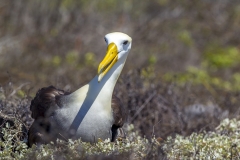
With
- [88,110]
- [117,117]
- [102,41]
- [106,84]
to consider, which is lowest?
[88,110]

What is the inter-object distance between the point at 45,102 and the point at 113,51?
29.8 inches

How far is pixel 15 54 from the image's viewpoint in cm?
1127

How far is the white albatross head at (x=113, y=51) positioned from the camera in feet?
18.0

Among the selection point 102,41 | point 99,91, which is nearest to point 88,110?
point 99,91

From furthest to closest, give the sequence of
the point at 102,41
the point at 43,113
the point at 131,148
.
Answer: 1. the point at 102,41
2. the point at 43,113
3. the point at 131,148

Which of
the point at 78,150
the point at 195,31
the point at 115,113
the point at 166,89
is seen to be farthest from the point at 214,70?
the point at 78,150

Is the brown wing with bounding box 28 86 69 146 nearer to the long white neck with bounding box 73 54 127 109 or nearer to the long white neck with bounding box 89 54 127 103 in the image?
the long white neck with bounding box 73 54 127 109

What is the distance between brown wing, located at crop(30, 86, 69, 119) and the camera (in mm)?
5684

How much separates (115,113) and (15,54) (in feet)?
18.9

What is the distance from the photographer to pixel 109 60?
5523 millimetres

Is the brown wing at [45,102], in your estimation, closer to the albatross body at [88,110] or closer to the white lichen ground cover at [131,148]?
the albatross body at [88,110]

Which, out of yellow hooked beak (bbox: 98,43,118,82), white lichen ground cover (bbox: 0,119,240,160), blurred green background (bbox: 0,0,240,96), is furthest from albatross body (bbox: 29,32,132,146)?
blurred green background (bbox: 0,0,240,96)

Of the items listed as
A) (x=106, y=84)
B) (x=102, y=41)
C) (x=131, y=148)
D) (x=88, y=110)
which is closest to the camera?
(x=131, y=148)

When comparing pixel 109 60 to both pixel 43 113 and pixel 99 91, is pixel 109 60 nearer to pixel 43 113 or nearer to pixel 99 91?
pixel 99 91
